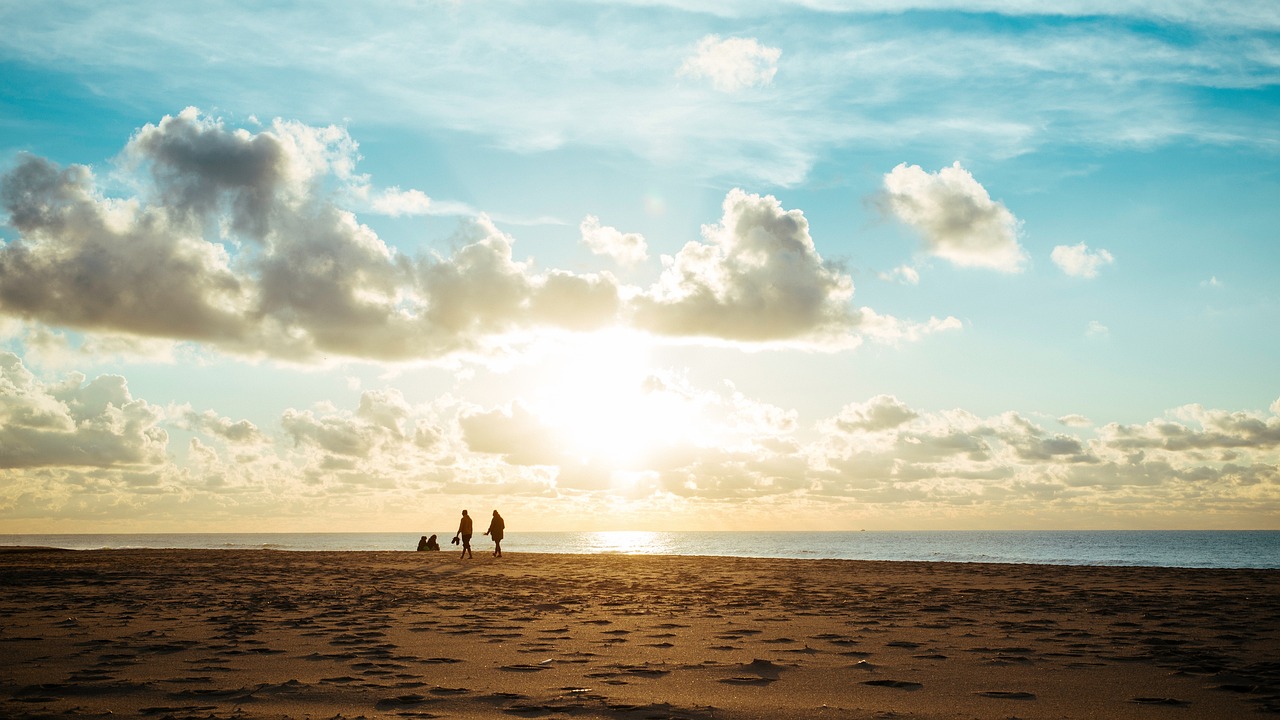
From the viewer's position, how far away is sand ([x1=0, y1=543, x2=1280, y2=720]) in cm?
721

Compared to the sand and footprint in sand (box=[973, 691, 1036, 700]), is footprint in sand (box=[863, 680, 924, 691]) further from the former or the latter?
footprint in sand (box=[973, 691, 1036, 700])

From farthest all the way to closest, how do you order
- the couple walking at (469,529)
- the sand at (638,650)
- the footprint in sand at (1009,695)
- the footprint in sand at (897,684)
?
the couple walking at (469,529) < the footprint in sand at (897,684) < the footprint in sand at (1009,695) < the sand at (638,650)

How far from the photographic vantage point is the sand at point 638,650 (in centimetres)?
721

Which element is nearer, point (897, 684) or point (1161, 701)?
point (1161, 701)

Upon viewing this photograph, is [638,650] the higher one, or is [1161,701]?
[1161,701]

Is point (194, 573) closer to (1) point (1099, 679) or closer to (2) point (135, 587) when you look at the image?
(2) point (135, 587)

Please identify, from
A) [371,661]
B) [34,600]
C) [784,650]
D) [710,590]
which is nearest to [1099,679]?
[784,650]

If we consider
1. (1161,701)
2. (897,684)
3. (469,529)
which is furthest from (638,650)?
(469,529)

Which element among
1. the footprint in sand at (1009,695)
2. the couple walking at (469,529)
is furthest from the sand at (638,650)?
the couple walking at (469,529)

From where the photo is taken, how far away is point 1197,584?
1958 centimetres

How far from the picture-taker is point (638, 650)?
10078 millimetres

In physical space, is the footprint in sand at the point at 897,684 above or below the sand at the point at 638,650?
above

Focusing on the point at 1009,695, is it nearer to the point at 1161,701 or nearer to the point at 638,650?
the point at 1161,701

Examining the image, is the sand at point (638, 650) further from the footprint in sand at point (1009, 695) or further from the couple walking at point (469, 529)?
the couple walking at point (469, 529)
